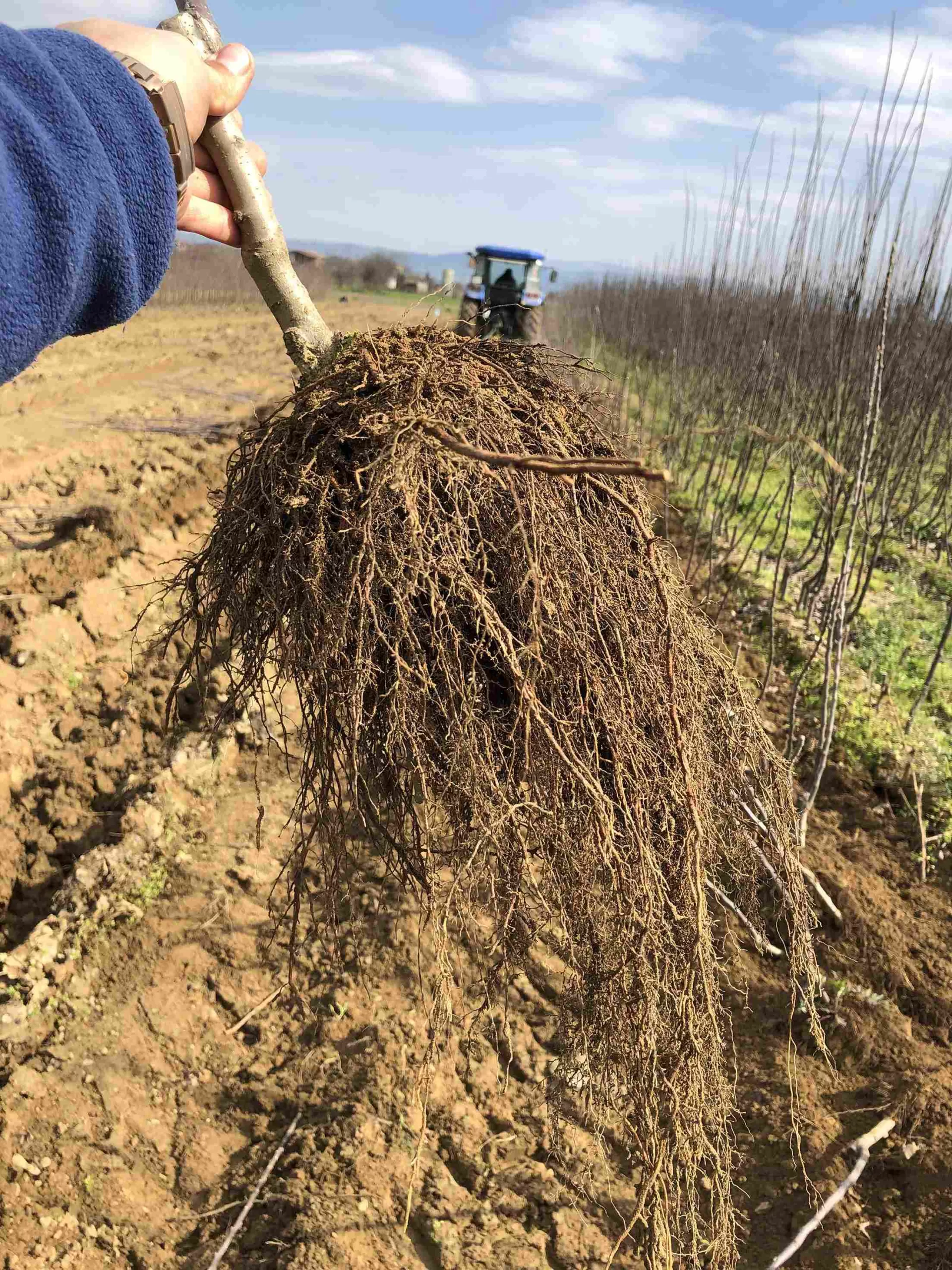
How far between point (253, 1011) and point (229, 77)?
Result: 2.27m

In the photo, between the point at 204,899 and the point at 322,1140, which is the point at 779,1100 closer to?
the point at 322,1140

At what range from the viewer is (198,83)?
1.25m

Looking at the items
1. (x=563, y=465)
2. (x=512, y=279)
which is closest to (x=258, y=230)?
(x=563, y=465)

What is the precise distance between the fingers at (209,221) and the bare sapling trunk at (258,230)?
24 mm

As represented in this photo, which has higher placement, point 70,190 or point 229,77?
point 229,77

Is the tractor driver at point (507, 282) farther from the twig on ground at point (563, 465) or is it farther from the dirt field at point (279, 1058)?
the twig on ground at point (563, 465)

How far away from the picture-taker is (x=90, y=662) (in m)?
3.93

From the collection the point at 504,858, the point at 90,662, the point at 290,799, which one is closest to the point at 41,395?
the point at 90,662

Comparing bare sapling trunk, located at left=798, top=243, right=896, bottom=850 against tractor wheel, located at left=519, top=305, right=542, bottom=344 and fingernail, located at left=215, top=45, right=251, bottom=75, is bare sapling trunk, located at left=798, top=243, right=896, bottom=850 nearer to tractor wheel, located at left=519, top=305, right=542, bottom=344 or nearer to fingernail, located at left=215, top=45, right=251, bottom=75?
fingernail, located at left=215, top=45, right=251, bottom=75

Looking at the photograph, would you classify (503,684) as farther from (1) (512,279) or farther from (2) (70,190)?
(1) (512,279)

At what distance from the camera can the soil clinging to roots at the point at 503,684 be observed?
4.74 ft

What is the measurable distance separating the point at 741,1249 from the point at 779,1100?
407mm

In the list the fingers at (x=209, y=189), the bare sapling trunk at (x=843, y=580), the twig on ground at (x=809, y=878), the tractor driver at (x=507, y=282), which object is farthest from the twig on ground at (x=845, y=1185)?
the tractor driver at (x=507, y=282)

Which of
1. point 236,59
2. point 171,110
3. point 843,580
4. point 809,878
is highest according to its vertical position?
point 236,59
